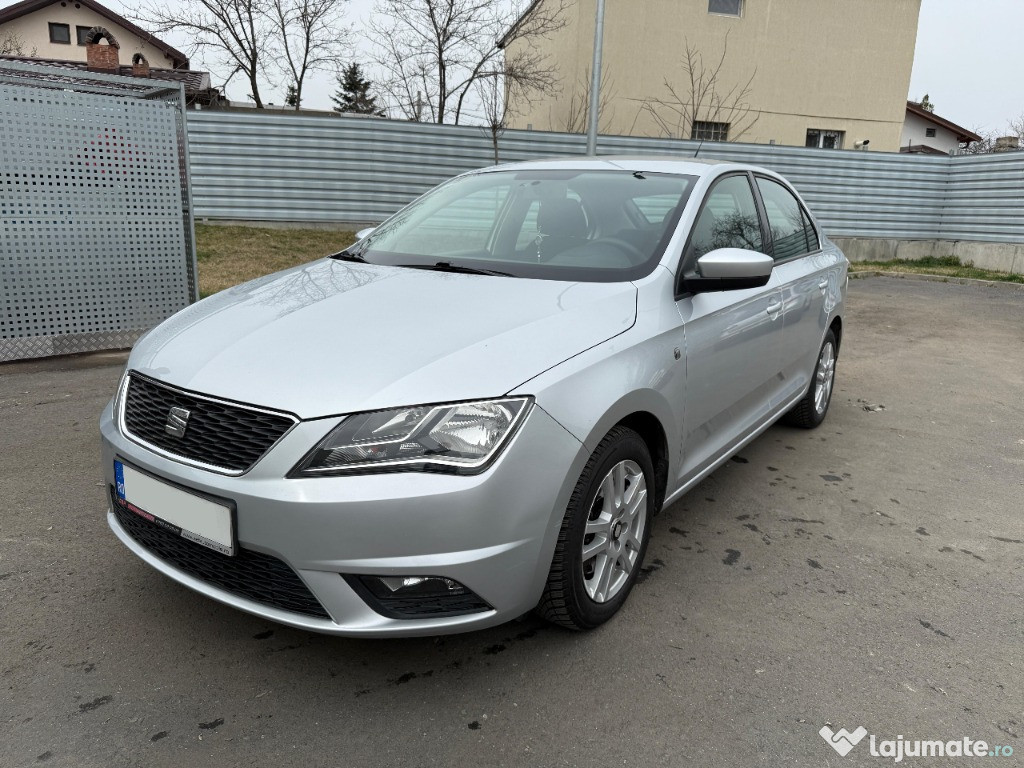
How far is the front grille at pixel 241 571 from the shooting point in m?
2.04

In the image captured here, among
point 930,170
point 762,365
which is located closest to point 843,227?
point 930,170

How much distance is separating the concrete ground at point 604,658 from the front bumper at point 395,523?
32 cm

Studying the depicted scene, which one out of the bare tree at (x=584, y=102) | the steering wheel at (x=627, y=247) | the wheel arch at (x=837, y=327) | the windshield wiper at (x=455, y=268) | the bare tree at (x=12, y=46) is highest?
the bare tree at (x=12, y=46)

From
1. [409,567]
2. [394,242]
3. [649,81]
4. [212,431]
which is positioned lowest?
[409,567]

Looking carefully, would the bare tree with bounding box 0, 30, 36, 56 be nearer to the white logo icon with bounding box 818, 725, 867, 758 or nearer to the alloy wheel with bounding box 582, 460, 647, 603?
the alloy wheel with bounding box 582, 460, 647, 603

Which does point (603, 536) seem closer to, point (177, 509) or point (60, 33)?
point (177, 509)

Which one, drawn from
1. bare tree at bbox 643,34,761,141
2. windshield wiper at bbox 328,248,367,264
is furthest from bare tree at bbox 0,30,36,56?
windshield wiper at bbox 328,248,367,264

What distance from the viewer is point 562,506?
217 centimetres

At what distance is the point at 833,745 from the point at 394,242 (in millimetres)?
2595

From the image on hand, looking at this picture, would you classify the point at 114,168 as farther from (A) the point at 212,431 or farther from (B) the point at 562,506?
(B) the point at 562,506

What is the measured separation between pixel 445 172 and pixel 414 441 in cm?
1174

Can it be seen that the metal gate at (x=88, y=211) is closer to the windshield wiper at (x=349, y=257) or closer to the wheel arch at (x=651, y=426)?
the windshield wiper at (x=349, y=257)

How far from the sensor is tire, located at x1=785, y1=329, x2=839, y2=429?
466cm

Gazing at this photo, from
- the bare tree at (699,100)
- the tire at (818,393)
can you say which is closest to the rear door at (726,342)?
the tire at (818,393)
